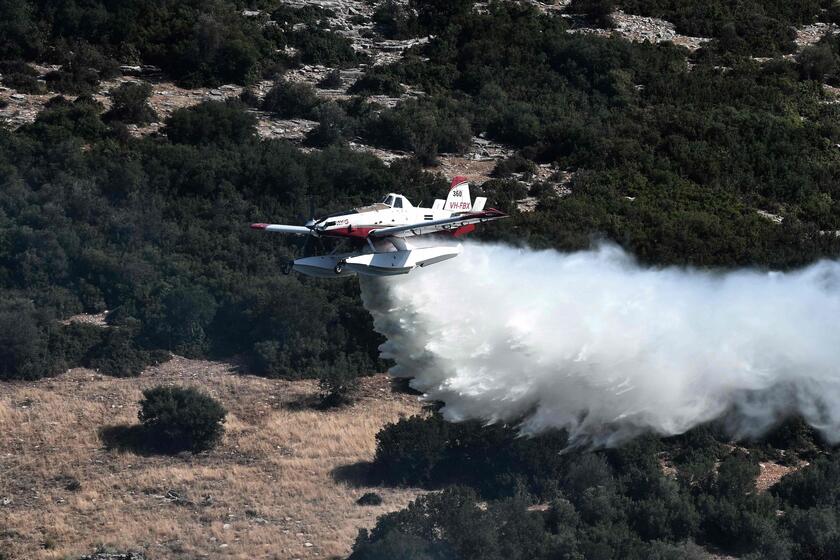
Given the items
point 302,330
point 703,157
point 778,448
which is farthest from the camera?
point 703,157

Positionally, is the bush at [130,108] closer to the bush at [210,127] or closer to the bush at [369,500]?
the bush at [210,127]

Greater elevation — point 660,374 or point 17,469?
point 660,374

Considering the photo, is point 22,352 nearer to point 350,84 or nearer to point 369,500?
point 369,500

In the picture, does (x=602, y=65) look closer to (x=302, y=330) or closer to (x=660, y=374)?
(x=302, y=330)

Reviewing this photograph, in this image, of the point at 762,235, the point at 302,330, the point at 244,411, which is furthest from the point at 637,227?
the point at 244,411

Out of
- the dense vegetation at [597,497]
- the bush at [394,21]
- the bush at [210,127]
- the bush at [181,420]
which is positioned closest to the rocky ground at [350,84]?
the bush at [394,21]

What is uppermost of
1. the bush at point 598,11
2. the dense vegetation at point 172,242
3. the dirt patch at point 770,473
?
the bush at point 598,11
